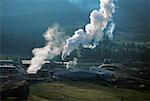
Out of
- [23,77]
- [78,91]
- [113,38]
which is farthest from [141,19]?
[23,77]

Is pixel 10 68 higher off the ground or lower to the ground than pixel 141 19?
lower

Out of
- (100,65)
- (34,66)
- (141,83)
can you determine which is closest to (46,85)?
(34,66)

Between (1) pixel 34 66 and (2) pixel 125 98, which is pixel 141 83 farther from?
(1) pixel 34 66

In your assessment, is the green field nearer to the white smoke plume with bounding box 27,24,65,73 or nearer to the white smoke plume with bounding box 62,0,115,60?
the white smoke plume with bounding box 27,24,65,73

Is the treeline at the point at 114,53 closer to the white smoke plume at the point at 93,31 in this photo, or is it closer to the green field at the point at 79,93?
the white smoke plume at the point at 93,31

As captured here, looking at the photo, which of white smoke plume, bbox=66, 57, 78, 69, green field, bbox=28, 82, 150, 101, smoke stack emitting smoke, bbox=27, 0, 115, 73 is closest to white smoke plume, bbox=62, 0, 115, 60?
smoke stack emitting smoke, bbox=27, 0, 115, 73

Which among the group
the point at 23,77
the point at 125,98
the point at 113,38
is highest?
the point at 113,38

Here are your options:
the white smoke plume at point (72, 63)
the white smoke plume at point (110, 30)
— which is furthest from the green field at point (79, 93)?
the white smoke plume at point (110, 30)
